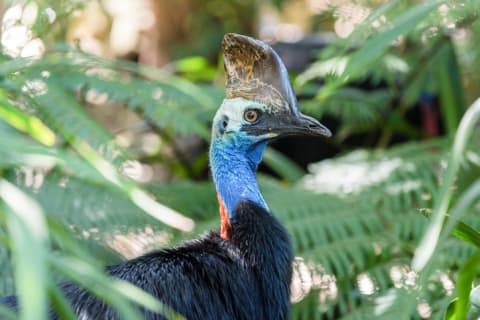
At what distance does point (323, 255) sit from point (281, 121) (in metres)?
0.63

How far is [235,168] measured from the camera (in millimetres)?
1627

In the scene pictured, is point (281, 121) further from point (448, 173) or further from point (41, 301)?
point (41, 301)

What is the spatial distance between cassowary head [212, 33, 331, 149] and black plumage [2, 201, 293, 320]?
0.14 metres

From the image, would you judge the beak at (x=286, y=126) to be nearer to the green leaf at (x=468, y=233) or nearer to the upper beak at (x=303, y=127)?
the upper beak at (x=303, y=127)

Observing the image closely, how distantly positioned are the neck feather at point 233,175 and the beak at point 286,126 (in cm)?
5

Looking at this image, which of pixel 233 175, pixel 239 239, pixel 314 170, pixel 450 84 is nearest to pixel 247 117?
pixel 233 175

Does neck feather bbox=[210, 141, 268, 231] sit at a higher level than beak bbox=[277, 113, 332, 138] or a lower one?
lower

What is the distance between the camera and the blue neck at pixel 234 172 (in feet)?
5.27

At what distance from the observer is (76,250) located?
90 cm

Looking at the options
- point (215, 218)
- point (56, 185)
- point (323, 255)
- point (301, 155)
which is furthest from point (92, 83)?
point (301, 155)

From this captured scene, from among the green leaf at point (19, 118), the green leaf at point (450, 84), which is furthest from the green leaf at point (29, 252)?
the green leaf at point (450, 84)

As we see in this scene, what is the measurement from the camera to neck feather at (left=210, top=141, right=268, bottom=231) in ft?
5.27

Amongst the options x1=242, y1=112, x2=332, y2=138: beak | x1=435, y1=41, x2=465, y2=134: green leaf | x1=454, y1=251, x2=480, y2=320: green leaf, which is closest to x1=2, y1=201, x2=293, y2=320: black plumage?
x1=242, y1=112, x2=332, y2=138: beak

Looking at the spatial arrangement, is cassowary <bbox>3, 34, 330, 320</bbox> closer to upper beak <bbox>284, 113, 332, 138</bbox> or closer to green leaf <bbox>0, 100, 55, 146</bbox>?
upper beak <bbox>284, 113, 332, 138</bbox>
